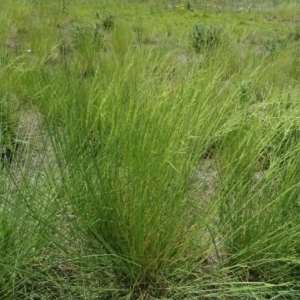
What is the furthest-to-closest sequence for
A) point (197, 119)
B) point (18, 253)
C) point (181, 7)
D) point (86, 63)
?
point (181, 7)
point (86, 63)
point (197, 119)
point (18, 253)

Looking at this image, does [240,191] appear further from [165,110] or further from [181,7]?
[181,7]

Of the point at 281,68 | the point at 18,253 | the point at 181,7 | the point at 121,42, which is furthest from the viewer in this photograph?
the point at 181,7

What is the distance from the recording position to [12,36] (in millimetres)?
4352

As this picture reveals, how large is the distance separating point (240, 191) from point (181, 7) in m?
8.32

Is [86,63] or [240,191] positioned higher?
[240,191]

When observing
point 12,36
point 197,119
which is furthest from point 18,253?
point 12,36

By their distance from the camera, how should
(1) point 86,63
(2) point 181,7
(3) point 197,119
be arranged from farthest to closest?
(2) point 181,7 → (1) point 86,63 → (3) point 197,119

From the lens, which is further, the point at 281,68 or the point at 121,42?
the point at 121,42

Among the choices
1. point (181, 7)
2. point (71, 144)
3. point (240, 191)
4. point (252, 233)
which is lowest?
point (181, 7)

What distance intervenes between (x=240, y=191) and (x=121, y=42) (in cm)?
334

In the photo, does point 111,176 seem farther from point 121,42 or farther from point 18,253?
point 121,42

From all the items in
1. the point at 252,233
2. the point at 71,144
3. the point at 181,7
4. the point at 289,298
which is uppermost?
the point at 71,144

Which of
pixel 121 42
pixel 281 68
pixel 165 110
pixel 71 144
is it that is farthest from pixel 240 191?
pixel 121 42

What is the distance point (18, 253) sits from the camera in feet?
3.46
